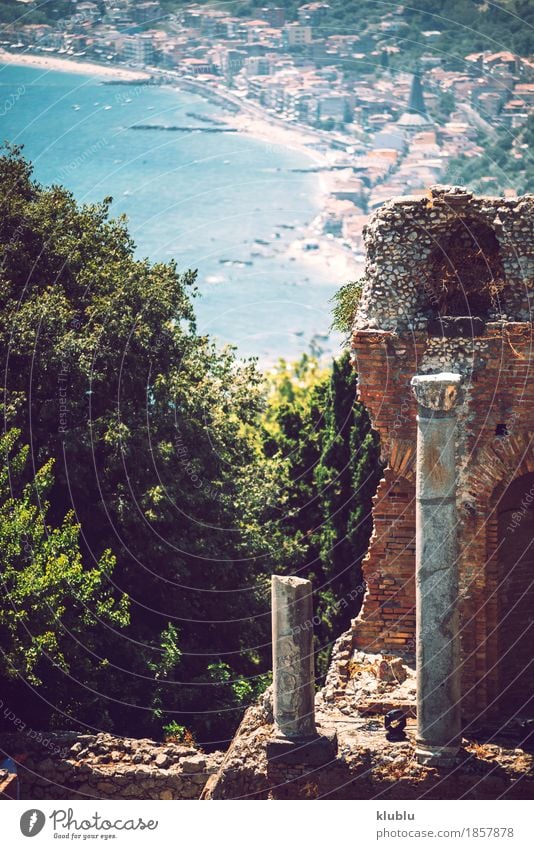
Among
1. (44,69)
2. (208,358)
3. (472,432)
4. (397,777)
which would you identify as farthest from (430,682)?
(44,69)

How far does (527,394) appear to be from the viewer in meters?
24.0

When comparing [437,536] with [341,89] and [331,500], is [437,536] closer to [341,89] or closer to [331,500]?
[331,500]

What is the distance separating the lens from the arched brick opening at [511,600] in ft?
80.8

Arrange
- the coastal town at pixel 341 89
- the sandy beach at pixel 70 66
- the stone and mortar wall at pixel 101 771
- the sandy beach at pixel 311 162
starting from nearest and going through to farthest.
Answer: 1. the stone and mortar wall at pixel 101 771
2. the sandy beach at pixel 70 66
3. the coastal town at pixel 341 89
4. the sandy beach at pixel 311 162

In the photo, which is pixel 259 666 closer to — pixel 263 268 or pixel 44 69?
pixel 44 69

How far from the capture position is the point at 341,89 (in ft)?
400

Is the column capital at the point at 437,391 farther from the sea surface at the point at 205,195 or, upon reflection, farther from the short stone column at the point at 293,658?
the sea surface at the point at 205,195

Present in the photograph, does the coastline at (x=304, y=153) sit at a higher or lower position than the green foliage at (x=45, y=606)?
lower

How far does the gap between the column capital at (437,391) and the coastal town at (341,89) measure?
208 feet

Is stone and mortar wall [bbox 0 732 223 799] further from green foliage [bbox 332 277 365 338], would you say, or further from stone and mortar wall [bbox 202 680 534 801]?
green foliage [bbox 332 277 365 338]

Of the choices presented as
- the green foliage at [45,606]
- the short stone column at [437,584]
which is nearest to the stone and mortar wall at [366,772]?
the short stone column at [437,584]

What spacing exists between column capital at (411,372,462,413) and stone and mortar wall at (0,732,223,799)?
6391mm

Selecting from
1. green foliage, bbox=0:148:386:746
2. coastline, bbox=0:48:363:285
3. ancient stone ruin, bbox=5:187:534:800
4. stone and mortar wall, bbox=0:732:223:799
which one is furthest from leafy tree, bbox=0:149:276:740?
coastline, bbox=0:48:363:285

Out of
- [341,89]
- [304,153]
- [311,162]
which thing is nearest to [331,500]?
[311,162]
